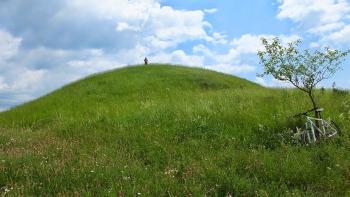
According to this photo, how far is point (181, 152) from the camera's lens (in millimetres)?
13836

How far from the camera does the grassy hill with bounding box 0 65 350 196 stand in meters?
10.3

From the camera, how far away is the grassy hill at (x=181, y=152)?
10.3 metres

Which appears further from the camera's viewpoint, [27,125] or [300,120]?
[27,125]

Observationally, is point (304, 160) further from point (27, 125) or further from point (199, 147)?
point (27, 125)

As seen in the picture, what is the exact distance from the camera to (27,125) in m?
24.3

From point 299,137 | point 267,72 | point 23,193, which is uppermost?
point 267,72

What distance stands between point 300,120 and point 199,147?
432 cm

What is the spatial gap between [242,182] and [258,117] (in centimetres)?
755

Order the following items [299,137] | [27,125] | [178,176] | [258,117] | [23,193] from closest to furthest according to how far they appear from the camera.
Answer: [23,193]
[178,176]
[299,137]
[258,117]
[27,125]

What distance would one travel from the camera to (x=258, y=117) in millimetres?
17484

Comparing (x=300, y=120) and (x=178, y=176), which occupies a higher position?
(x=300, y=120)

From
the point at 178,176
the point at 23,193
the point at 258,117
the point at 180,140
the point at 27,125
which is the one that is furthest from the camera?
the point at 27,125

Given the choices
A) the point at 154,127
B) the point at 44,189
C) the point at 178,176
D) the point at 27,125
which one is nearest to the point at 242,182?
the point at 178,176

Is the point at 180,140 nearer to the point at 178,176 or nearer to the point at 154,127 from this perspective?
the point at 154,127
